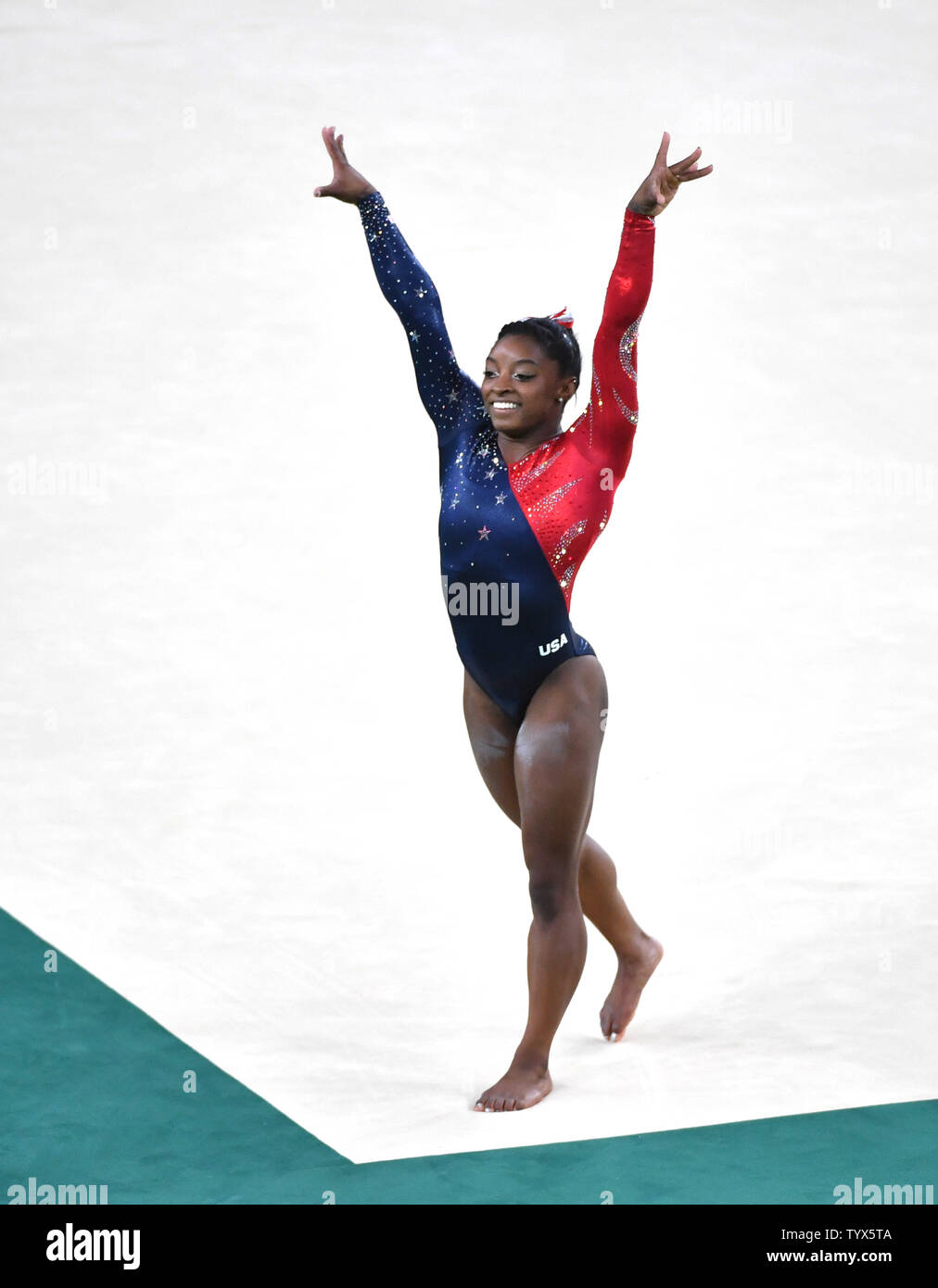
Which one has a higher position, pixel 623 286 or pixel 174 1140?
pixel 623 286

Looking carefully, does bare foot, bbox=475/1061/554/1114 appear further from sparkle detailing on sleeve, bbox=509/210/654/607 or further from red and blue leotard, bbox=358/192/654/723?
sparkle detailing on sleeve, bbox=509/210/654/607

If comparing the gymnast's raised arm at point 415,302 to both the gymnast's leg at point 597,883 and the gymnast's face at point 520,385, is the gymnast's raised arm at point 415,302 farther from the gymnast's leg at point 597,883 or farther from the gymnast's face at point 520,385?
the gymnast's leg at point 597,883

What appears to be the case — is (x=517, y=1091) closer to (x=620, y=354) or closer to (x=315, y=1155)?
(x=315, y=1155)

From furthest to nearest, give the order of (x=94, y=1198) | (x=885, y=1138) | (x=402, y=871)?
(x=402, y=871)
(x=885, y=1138)
(x=94, y=1198)

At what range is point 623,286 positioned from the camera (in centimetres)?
399

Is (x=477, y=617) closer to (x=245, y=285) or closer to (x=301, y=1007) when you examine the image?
(x=301, y=1007)

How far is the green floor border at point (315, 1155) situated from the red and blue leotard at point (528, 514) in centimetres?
99

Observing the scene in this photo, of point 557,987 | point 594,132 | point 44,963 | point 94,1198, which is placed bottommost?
point 94,1198

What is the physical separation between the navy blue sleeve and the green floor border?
154 centimetres

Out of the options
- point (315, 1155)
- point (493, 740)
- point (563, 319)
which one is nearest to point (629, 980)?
point (493, 740)

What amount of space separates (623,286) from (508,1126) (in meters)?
1.73

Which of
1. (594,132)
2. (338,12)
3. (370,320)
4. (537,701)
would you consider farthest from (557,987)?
(338,12)
